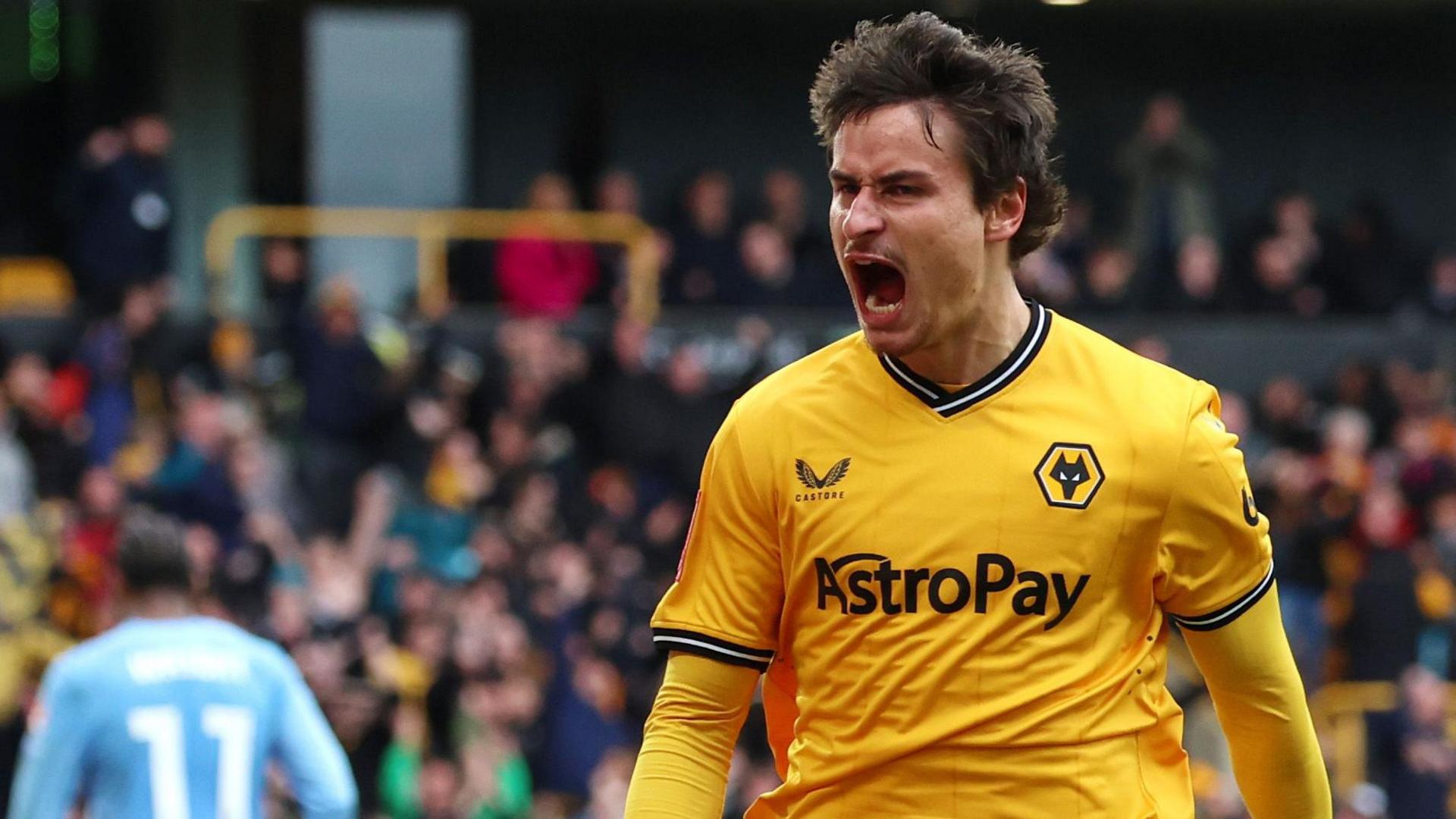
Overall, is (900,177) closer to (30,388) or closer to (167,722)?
(167,722)

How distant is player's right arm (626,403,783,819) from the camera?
3.47m

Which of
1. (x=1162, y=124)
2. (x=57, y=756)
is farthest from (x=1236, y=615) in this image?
(x=1162, y=124)

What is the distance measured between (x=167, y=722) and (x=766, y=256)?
979cm

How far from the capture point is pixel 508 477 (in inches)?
502

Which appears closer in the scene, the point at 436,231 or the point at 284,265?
the point at 284,265

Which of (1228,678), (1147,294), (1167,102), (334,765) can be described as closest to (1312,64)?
(1167,102)

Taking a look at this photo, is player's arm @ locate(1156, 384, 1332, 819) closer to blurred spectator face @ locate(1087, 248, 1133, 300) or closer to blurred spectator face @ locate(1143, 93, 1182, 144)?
blurred spectator face @ locate(1087, 248, 1133, 300)

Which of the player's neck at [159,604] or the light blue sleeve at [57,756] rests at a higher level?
the player's neck at [159,604]

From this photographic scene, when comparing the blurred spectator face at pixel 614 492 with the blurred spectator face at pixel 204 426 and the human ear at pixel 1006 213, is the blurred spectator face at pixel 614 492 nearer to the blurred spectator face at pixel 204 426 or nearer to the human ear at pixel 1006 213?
the blurred spectator face at pixel 204 426

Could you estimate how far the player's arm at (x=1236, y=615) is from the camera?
336cm

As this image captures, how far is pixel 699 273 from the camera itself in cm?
1521

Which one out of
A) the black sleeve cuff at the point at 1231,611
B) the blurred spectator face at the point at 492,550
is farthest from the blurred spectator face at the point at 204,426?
the black sleeve cuff at the point at 1231,611

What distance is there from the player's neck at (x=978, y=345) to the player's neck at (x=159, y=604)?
9.11 ft

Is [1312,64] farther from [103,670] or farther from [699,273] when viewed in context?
[103,670]
